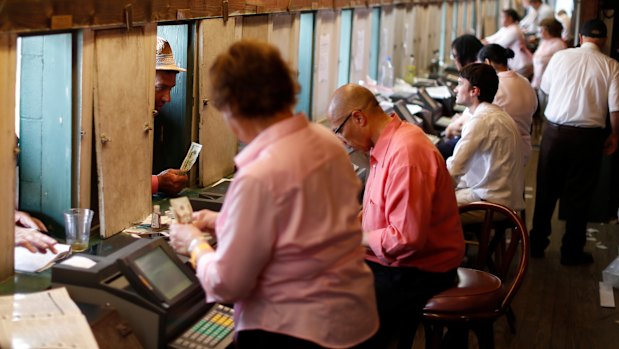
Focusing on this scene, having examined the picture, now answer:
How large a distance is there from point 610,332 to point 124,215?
302 centimetres

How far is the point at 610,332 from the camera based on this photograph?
197 inches

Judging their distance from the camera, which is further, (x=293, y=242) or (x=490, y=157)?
(x=490, y=157)

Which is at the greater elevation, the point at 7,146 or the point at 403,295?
the point at 7,146

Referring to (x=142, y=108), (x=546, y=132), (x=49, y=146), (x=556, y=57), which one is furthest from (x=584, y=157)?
(x=49, y=146)

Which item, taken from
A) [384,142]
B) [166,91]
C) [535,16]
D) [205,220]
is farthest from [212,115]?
[535,16]

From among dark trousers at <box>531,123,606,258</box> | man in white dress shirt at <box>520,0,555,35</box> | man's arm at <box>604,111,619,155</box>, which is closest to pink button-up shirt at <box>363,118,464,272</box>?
dark trousers at <box>531,123,606,258</box>

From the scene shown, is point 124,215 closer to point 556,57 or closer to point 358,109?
point 358,109

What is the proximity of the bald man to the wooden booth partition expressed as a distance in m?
0.74

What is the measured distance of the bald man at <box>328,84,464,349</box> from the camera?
3279 mm

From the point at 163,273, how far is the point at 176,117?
5.60 feet

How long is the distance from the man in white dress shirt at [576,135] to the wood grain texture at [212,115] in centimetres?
287

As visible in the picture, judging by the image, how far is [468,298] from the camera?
354cm

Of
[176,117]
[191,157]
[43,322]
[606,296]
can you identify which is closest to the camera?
[43,322]

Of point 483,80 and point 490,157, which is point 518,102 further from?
point 490,157
